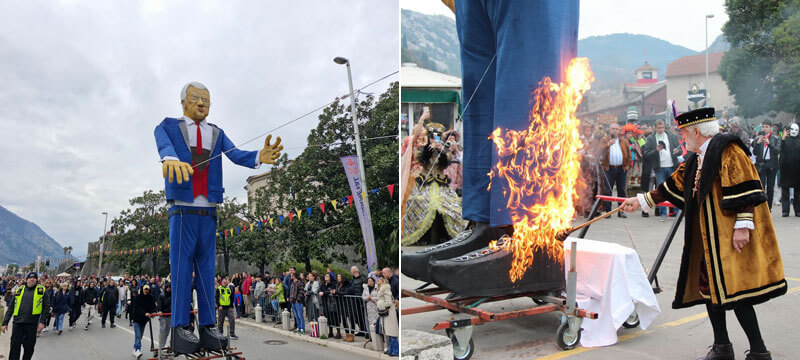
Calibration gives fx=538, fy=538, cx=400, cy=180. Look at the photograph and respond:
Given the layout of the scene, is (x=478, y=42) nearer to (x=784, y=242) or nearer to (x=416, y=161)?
(x=416, y=161)

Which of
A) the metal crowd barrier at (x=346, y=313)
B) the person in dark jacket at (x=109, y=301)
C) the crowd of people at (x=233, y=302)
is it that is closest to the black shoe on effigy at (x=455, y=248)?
the crowd of people at (x=233, y=302)

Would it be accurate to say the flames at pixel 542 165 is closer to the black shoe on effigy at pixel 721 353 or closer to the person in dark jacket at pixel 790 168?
the black shoe on effigy at pixel 721 353

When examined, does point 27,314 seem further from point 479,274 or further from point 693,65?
point 693,65

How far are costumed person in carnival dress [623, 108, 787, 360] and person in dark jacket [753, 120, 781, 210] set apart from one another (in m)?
4.72

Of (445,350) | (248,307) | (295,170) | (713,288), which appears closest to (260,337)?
(295,170)

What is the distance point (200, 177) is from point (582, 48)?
2794 mm

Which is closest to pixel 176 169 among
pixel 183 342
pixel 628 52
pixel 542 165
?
pixel 183 342

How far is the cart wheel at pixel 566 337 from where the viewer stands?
3100mm

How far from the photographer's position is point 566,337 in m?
3.15

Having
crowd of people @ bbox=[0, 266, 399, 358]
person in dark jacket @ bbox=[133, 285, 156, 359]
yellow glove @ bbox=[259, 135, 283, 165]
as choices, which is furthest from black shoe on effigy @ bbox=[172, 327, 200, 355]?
person in dark jacket @ bbox=[133, 285, 156, 359]

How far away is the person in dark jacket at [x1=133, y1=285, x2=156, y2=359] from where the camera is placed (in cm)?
550

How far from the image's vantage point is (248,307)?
12898mm

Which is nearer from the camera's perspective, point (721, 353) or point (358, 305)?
point (721, 353)

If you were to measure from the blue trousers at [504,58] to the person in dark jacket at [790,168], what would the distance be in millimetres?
5693
